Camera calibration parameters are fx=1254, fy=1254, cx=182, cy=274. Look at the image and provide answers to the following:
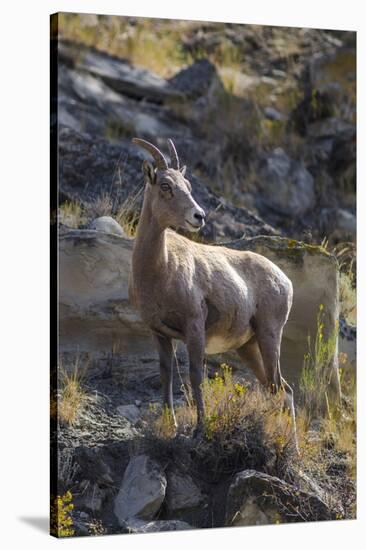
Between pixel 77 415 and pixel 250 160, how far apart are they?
120 inches

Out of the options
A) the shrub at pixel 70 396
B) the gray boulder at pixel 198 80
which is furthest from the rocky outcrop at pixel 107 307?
the gray boulder at pixel 198 80

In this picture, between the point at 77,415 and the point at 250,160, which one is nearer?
the point at 77,415

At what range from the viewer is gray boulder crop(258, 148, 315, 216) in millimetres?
11195

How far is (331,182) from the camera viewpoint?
37.2 feet

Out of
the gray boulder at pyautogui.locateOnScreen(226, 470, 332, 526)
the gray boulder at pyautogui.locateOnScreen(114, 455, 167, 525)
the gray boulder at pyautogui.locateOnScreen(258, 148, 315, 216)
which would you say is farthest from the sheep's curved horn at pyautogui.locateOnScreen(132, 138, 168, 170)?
the gray boulder at pyautogui.locateOnScreen(226, 470, 332, 526)

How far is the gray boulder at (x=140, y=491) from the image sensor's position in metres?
9.44

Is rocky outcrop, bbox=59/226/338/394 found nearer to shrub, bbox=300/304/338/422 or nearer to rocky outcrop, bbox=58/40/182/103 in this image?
shrub, bbox=300/304/338/422

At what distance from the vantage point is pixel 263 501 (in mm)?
9789

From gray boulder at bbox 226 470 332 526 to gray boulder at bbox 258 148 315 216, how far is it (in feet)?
8.46

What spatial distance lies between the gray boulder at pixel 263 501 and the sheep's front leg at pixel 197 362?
544 millimetres

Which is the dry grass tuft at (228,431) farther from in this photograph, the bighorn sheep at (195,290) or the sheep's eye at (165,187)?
the sheep's eye at (165,187)

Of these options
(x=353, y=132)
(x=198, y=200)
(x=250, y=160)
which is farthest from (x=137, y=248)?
(x=353, y=132)

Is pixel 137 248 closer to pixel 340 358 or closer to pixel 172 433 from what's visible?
pixel 172 433

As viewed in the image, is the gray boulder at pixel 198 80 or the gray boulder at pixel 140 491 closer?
the gray boulder at pixel 140 491
